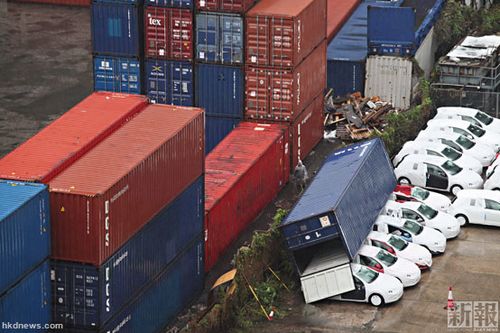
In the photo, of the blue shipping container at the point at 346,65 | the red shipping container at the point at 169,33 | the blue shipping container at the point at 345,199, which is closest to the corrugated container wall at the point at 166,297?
the blue shipping container at the point at 345,199

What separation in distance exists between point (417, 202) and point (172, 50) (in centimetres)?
1268

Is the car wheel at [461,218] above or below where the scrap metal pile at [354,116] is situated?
below

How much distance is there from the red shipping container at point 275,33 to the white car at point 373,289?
12.9 m

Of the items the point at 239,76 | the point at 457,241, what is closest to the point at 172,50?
the point at 239,76

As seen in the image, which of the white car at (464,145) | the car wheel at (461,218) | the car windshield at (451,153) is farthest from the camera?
the white car at (464,145)

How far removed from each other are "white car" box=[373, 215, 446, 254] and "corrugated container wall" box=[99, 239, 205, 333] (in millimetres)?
7997

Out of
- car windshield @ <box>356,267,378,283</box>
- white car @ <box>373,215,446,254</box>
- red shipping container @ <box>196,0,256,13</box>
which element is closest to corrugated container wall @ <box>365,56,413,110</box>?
red shipping container @ <box>196,0,256,13</box>

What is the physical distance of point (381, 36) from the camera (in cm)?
6694

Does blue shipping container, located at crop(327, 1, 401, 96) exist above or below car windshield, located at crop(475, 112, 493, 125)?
above

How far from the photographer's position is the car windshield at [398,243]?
166 feet

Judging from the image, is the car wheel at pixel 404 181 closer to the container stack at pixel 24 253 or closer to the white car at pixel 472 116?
the white car at pixel 472 116

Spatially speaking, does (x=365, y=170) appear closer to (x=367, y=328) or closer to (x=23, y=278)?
(x=367, y=328)

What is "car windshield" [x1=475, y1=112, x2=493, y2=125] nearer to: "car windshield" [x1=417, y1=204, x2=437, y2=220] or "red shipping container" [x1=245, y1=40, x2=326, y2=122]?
"red shipping container" [x1=245, y1=40, x2=326, y2=122]

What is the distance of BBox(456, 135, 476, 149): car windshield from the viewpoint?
2415 inches
